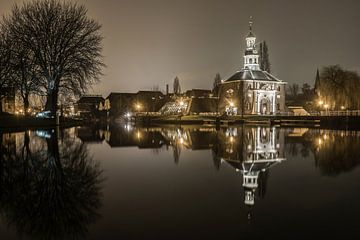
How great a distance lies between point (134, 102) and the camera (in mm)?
149500

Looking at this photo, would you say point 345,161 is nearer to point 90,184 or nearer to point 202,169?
point 202,169

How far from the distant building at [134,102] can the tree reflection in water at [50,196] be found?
12143cm

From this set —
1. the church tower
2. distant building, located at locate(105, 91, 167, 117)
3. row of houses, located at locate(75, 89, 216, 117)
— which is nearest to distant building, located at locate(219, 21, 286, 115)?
the church tower

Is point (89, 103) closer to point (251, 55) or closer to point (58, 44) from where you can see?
point (251, 55)

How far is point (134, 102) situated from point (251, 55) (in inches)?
2375

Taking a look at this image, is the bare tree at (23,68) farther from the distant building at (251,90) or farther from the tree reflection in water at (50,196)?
the distant building at (251,90)

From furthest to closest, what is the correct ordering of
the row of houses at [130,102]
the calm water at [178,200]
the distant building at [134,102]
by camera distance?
the distant building at [134,102] → the row of houses at [130,102] → the calm water at [178,200]

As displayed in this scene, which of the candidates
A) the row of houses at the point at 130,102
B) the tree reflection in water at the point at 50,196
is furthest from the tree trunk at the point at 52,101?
the row of houses at the point at 130,102

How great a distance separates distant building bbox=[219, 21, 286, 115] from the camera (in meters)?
102

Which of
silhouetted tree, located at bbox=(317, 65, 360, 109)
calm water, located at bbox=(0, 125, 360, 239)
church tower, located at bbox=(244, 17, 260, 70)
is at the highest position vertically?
church tower, located at bbox=(244, 17, 260, 70)

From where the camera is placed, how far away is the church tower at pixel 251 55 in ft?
353

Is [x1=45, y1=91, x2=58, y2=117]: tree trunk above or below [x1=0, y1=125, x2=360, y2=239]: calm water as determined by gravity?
above

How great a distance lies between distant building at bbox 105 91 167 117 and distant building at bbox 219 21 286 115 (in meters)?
40.1

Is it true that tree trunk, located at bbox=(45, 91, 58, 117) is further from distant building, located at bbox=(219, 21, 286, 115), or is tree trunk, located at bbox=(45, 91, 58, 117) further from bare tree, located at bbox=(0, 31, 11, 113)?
distant building, located at bbox=(219, 21, 286, 115)
